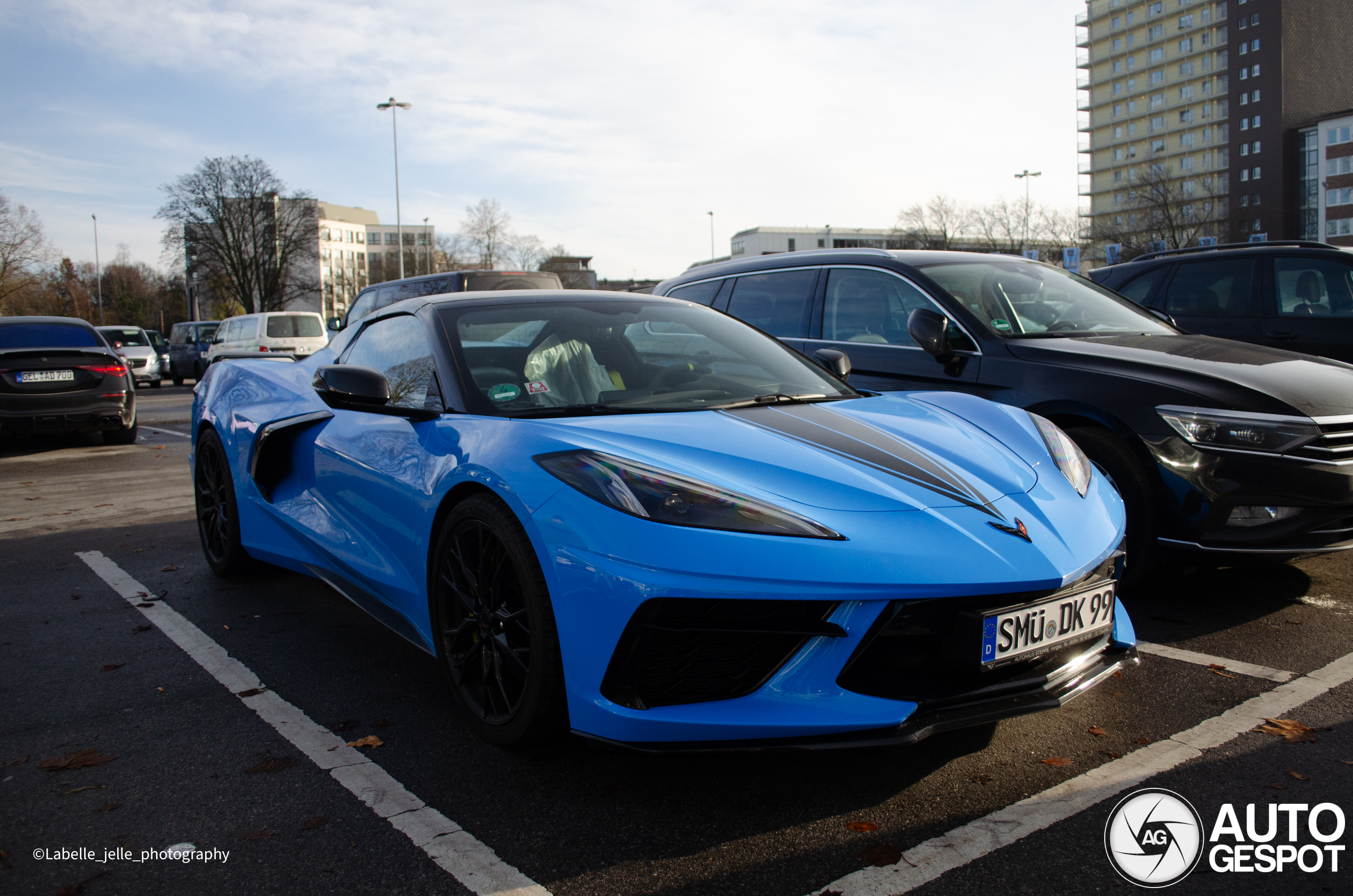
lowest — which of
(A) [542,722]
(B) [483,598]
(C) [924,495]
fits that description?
(A) [542,722]

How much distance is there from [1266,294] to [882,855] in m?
6.70

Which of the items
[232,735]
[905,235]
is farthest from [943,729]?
[905,235]

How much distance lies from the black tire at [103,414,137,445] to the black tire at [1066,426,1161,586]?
11.8m

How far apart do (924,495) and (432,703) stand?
5.94ft

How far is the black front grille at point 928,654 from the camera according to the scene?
88.4 inches

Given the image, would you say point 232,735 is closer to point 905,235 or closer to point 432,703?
point 432,703

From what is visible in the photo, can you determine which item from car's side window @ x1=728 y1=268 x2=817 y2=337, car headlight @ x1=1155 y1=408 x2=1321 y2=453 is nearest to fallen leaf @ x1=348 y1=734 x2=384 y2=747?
car headlight @ x1=1155 y1=408 x2=1321 y2=453

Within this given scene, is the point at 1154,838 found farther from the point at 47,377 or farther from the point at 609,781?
the point at 47,377

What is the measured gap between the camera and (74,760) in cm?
284

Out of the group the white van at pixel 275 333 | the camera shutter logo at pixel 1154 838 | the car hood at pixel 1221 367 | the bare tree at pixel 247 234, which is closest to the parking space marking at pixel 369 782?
the camera shutter logo at pixel 1154 838

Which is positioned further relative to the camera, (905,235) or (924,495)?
(905,235)

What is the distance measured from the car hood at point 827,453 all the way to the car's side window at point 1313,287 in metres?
5.38

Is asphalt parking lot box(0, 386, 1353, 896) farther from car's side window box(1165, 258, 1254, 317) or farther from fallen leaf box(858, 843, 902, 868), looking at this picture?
car's side window box(1165, 258, 1254, 317)

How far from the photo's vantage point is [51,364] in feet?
36.8
